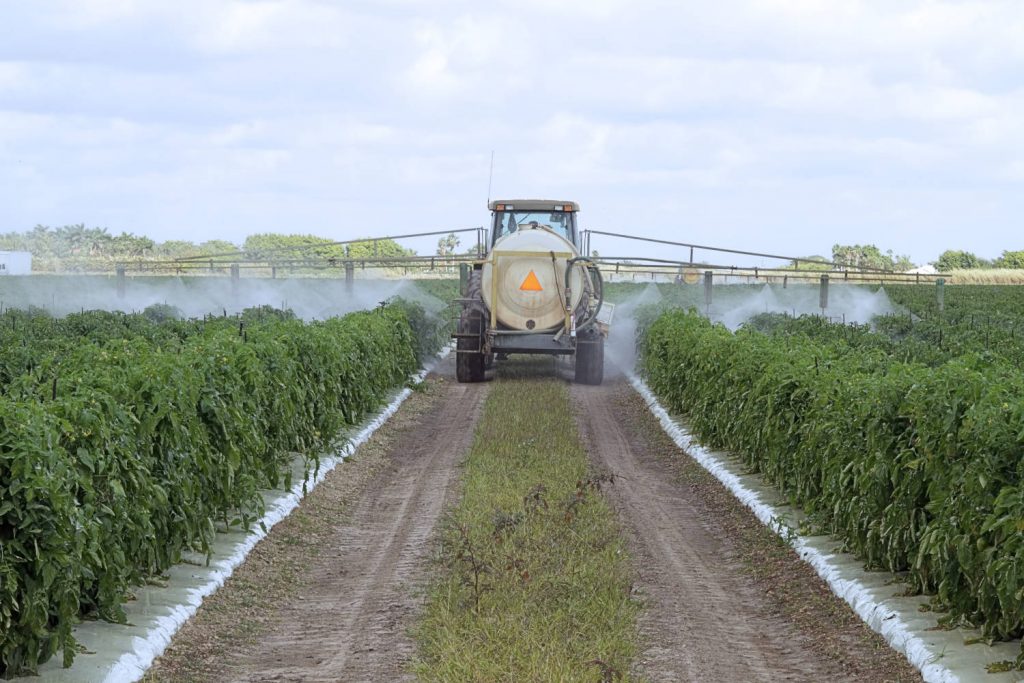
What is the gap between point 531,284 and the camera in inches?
997

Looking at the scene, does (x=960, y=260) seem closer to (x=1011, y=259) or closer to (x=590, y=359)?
(x=1011, y=259)

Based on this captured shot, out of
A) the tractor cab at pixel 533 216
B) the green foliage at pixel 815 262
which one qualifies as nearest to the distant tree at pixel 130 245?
the green foliage at pixel 815 262

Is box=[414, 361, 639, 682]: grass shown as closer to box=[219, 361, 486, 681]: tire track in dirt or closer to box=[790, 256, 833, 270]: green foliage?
box=[219, 361, 486, 681]: tire track in dirt

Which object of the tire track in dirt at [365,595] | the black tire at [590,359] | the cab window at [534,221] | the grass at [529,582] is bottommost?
the tire track in dirt at [365,595]

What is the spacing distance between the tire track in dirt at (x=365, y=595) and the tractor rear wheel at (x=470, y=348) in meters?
9.55

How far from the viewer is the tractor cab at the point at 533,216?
27391mm

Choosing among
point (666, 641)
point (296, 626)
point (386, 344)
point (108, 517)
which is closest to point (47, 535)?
point (108, 517)

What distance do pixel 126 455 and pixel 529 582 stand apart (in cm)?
310

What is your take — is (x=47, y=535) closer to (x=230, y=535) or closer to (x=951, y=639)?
(x=230, y=535)

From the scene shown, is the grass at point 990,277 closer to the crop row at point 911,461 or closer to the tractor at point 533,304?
the tractor at point 533,304

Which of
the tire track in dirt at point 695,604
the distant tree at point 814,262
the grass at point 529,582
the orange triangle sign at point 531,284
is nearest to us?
the grass at point 529,582

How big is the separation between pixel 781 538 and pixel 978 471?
3934 millimetres

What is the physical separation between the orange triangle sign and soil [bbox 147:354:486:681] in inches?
360

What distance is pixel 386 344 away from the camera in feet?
74.1
